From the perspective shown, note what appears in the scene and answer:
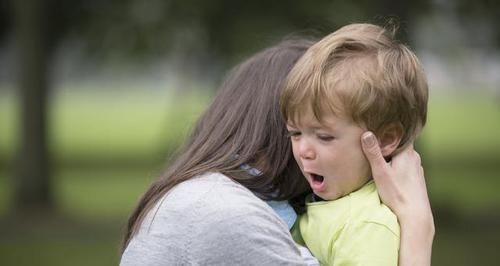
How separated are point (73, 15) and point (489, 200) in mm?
7463

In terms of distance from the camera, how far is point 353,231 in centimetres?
257

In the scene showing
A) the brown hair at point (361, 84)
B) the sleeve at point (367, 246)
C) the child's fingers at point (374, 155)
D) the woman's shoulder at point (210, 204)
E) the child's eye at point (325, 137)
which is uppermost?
the brown hair at point (361, 84)

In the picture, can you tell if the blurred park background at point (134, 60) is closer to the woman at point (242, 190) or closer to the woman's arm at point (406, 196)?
the woman at point (242, 190)

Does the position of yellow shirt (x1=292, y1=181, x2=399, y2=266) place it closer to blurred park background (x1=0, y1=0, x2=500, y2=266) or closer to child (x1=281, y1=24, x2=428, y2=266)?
child (x1=281, y1=24, x2=428, y2=266)

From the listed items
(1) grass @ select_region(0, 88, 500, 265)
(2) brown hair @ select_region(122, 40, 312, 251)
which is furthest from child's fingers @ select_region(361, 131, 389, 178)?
(1) grass @ select_region(0, 88, 500, 265)

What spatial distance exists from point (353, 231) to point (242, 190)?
0.31 meters

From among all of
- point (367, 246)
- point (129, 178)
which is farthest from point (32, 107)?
point (367, 246)

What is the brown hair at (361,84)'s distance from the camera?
8.46 feet

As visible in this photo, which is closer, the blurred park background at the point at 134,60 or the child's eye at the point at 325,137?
the child's eye at the point at 325,137

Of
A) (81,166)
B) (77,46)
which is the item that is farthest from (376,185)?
(81,166)

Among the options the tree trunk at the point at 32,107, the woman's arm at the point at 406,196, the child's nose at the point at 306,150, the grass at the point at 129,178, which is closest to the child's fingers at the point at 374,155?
the woman's arm at the point at 406,196

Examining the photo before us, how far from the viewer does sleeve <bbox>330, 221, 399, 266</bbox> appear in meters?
2.52

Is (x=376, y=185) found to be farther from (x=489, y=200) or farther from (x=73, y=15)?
(x=489, y=200)

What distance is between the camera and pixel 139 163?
24.8m
